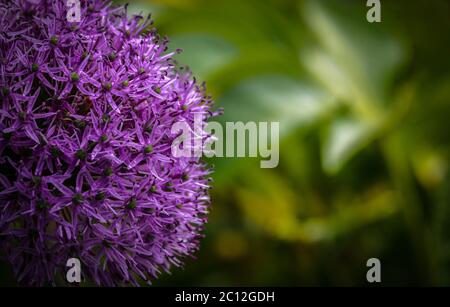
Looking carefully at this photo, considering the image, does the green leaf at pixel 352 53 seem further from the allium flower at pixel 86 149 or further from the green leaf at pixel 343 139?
the allium flower at pixel 86 149

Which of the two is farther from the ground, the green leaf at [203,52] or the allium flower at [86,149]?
the green leaf at [203,52]

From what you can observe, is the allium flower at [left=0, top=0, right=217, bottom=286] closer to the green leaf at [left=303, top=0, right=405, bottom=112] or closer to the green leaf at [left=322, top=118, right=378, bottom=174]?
the green leaf at [left=322, top=118, right=378, bottom=174]

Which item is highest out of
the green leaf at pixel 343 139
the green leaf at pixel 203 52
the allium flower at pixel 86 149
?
the green leaf at pixel 203 52

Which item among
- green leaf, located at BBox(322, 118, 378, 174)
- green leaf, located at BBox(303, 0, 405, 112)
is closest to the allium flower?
green leaf, located at BBox(322, 118, 378, 174)

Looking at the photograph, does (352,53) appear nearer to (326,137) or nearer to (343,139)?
(326,137)

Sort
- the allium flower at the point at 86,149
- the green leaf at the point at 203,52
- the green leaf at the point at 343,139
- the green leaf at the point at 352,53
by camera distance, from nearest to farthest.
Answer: the allium flower at the point at 86,149
the green leaf at the point at 343,139
the green leaf at the point at 203,52
the green leaf at the point at 352,53

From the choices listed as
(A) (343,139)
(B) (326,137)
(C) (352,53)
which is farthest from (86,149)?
(C) (352,53)

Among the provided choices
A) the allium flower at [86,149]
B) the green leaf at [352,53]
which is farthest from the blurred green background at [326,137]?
the allium flower at [86,149]

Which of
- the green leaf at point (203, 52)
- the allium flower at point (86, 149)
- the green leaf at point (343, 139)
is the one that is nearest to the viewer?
the allium flower at point (86, 149)
